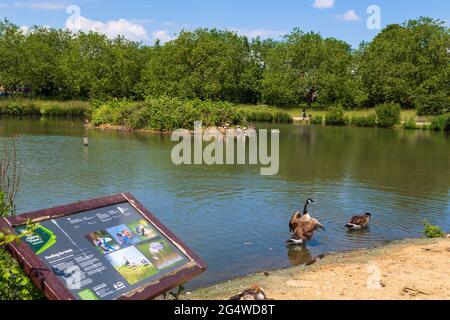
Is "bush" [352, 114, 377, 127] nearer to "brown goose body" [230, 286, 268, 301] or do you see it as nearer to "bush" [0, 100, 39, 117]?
"bush" [0, 100, 39, 117]

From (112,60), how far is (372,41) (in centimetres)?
4660

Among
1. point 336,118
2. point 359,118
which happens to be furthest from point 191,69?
point 359,118

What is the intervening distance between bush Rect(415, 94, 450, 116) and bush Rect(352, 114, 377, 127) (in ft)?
25.7

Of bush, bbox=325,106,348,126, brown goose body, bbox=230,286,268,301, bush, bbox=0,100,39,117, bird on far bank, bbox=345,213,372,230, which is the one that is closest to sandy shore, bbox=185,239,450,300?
brown goose body, bbox=230,286,268,301

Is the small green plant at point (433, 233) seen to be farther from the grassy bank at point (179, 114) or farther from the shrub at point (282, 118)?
the shrub at point (282, 118)

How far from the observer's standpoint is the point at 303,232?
47.8ft

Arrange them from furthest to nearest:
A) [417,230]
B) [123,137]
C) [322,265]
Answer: [123,137]
[417,230]
[322,265]

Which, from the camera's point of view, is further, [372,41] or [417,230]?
[372,41]

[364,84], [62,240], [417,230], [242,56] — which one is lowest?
[417,230]

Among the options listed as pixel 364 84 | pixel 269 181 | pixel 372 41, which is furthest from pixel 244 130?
pixel 372 41

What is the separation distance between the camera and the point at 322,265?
→ 39.2 ft

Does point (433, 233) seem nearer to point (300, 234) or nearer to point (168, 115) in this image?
point (300, 234)

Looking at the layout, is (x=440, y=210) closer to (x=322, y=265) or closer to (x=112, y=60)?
(x=322, y=265)
